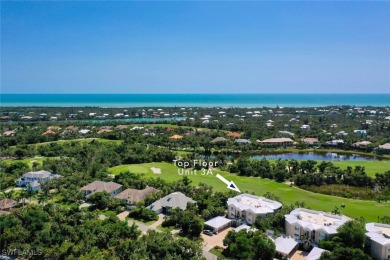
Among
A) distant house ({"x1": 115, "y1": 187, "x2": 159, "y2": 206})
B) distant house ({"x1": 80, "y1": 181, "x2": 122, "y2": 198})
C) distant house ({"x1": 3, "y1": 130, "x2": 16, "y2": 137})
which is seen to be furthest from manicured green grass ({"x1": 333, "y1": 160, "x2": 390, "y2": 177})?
distant house ({"x1": 3, "y1": 130, "x2": 16, "y2": 137})

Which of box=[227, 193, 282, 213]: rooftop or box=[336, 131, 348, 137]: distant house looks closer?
box=[227, 193, 282, 213]: rooftop

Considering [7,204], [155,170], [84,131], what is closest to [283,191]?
[155,170]

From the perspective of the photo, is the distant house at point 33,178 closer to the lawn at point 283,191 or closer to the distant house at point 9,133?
the lawn at point 283,191

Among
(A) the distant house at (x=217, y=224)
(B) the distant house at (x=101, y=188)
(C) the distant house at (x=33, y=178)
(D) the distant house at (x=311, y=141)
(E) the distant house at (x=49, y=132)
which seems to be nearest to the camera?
(A) the distant house at (x=217, y=224)

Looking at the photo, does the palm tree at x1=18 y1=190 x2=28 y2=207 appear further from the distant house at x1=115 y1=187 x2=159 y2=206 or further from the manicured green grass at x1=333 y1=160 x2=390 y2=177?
the manicured green grass at x1=333 y1=160 x2=390 y2=177

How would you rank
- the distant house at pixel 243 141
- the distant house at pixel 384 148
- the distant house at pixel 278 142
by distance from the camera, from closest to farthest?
the distant house at pixel 384 148
the distant house at pixel 243 141
the distant house at pixel 278 142

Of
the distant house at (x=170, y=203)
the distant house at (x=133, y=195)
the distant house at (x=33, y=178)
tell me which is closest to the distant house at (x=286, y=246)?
the distant house at (x=170, y=203)
